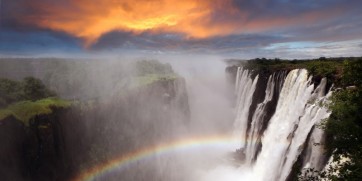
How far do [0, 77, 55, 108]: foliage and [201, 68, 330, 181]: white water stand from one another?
2450 centimetres

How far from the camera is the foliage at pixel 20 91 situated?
3253 centimetres

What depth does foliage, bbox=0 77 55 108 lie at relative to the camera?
1281 inches

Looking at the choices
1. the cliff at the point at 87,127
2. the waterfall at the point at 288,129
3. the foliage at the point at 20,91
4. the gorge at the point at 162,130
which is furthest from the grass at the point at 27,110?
the waterfall at the point at 288,129

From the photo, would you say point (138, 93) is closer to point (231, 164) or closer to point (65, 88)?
point (65, 88)

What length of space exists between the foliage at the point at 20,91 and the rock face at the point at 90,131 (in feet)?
15.0

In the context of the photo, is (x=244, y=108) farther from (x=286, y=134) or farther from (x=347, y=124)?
(x=347, y=124)

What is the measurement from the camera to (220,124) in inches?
2501

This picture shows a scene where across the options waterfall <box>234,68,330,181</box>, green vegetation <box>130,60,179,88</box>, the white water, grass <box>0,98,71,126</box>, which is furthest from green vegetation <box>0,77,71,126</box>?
waterfall <box>234,68,330,181</box>

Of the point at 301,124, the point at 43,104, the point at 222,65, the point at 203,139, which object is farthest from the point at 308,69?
the point at 222,65

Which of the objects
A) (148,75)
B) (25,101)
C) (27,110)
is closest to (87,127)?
(25,101)

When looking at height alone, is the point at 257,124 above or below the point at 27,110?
below

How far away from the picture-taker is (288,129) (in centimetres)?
2891

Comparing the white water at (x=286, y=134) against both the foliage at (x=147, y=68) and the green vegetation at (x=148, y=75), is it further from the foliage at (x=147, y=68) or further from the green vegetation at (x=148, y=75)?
the foliage at (x=147, y=68)

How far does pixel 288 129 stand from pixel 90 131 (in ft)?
84.5
